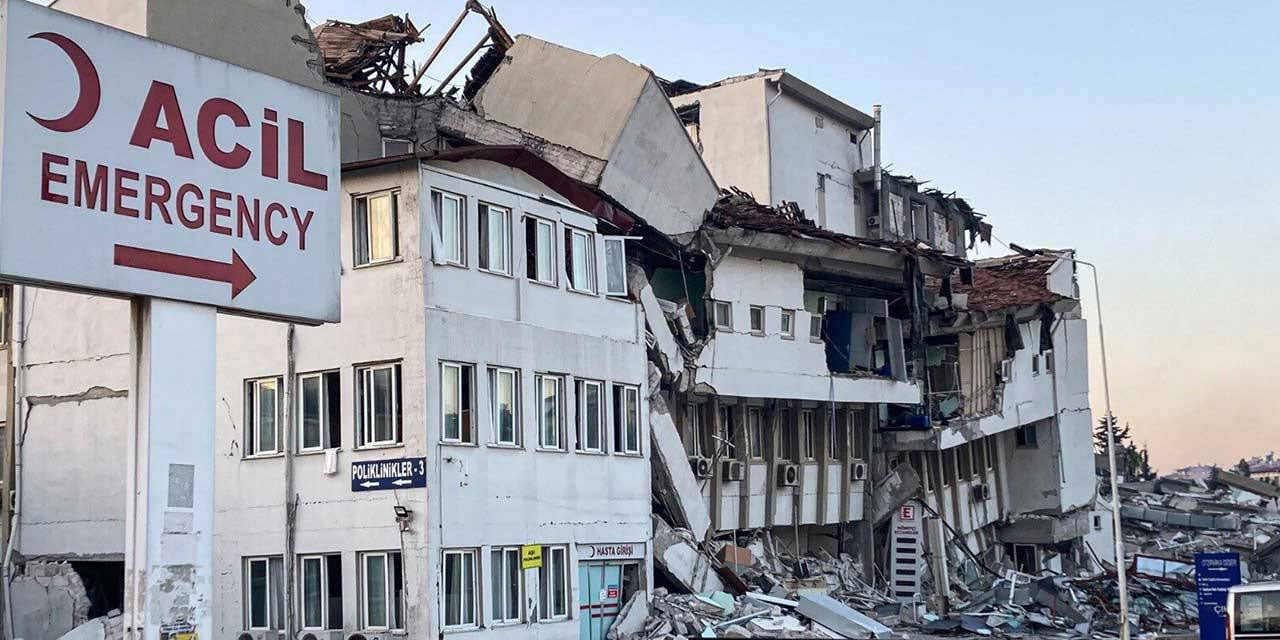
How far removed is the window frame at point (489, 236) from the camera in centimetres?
2731

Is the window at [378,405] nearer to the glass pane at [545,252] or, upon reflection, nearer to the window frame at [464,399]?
the window frame at [464,399]

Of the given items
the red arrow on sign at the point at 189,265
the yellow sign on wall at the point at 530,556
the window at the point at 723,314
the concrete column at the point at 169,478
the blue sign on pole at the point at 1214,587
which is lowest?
the blue sign on pole at the point at 1214,587

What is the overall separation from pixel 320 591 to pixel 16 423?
829cm

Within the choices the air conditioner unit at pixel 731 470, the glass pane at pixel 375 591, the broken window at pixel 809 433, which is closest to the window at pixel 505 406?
the glass pane at pixel 375 591

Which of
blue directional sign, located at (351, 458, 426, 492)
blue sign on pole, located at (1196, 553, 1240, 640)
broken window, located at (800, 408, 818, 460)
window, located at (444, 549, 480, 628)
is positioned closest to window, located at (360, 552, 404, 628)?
window, located at (444, 549, 480, 628)

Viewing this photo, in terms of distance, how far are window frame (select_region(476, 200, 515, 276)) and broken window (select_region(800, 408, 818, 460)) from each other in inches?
564

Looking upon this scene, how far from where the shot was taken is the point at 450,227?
26672 mm

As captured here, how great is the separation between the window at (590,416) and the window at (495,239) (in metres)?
3.04

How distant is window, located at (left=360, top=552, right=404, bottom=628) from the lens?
25375 millimetres

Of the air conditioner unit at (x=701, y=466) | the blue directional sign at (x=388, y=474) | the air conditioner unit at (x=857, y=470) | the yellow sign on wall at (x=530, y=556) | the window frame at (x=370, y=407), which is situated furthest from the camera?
the air conditioner unit at (x=857, y=470)

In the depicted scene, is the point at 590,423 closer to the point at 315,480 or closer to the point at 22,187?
the point at 315,480

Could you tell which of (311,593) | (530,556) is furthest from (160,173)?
(530,556)

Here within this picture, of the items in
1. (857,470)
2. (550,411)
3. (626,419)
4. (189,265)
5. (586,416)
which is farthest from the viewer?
(857,470)

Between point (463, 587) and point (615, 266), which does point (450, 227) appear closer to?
point (615, 266)
